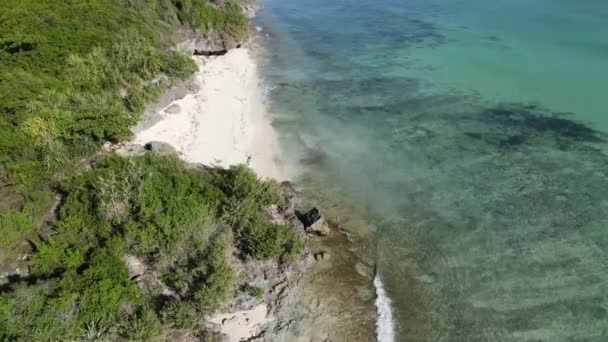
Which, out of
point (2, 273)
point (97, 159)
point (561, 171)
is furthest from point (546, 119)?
point (2, 273)

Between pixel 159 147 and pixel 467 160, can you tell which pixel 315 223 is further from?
pixel 467 160

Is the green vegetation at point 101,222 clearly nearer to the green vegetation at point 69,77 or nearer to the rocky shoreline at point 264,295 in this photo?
the green vegetation at point 69,77

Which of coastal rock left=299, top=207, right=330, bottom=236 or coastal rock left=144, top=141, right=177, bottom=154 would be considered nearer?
coastal rock left=299, top=207, right=330, bottom=236

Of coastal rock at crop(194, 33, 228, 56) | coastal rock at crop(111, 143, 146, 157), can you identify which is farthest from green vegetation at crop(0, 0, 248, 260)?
coastal rock at crop(194, 33, 228, 56)

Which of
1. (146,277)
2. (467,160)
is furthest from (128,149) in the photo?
(467,160)

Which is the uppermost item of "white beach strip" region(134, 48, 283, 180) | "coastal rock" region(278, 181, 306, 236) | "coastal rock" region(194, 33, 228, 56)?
"coastal rock" region(194, 33, 228, 56)

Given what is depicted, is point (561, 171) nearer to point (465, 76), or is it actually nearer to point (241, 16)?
point (465, 76)

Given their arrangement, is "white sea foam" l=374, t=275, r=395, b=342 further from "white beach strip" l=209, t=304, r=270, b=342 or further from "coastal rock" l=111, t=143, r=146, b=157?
"coastal rock" l=111, t=143, r=146, b=157
